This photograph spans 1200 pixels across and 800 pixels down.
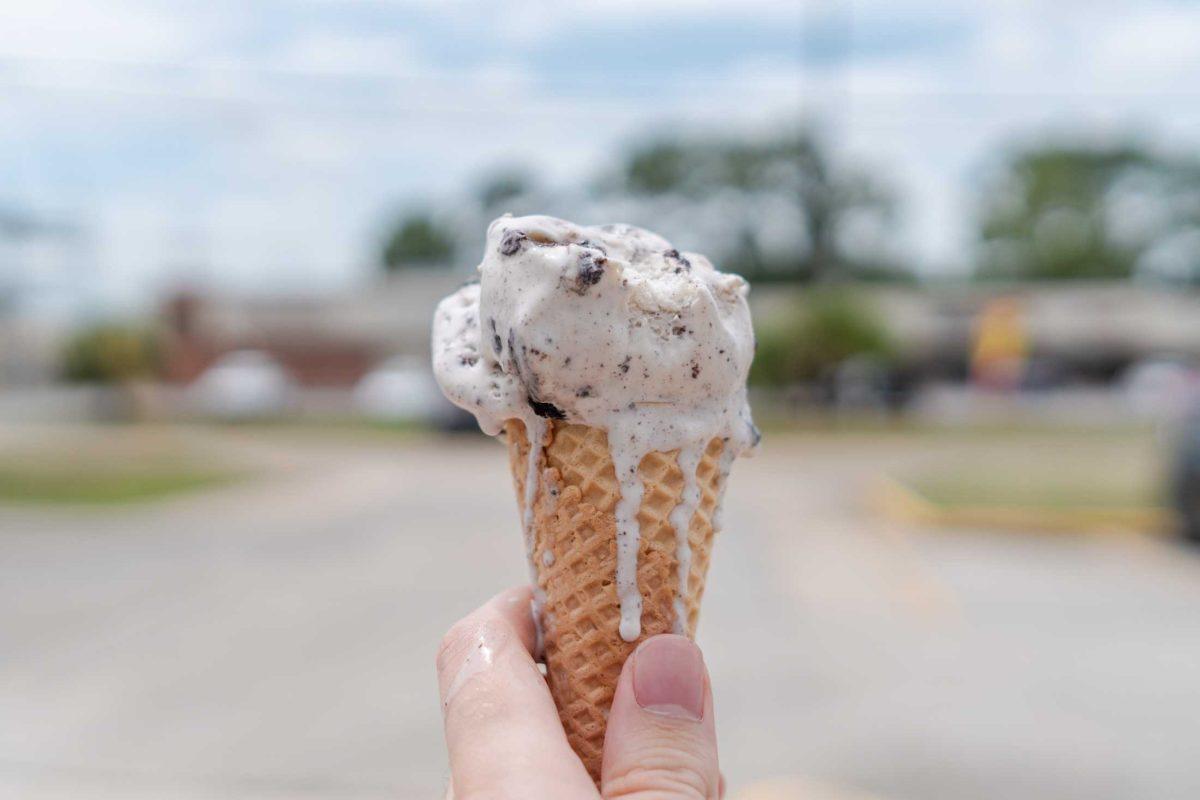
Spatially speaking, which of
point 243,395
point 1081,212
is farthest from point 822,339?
point 1081,212

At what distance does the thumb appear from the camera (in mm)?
1850

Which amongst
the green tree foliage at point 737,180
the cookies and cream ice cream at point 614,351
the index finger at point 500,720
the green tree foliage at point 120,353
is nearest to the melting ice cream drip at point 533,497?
Result: the cookies and cream ice cream at point 614,351

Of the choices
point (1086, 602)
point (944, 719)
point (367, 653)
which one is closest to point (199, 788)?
point (367, 653)

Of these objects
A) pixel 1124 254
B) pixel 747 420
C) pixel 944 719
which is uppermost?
pixel 747 420

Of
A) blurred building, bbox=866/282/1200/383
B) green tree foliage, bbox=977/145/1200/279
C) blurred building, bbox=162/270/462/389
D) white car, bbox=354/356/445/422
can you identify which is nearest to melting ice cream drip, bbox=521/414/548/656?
white car, bbox=354/356/445/422

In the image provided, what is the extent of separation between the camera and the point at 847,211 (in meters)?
50.4

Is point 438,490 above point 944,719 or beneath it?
beneath

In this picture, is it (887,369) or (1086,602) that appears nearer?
(1086,602)

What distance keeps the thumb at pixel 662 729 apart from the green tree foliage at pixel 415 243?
63075mm

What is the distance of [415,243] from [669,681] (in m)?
65.6

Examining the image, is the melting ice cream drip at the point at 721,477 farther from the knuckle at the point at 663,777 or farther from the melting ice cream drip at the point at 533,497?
the knuckle at the point at 663,777

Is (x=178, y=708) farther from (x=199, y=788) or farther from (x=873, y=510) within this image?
(x=873, y=510)

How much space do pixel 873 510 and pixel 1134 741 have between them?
24.8 ft

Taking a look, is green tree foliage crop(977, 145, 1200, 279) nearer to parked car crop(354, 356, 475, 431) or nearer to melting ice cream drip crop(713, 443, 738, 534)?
parked car crop(354, 356, 475, 431)
